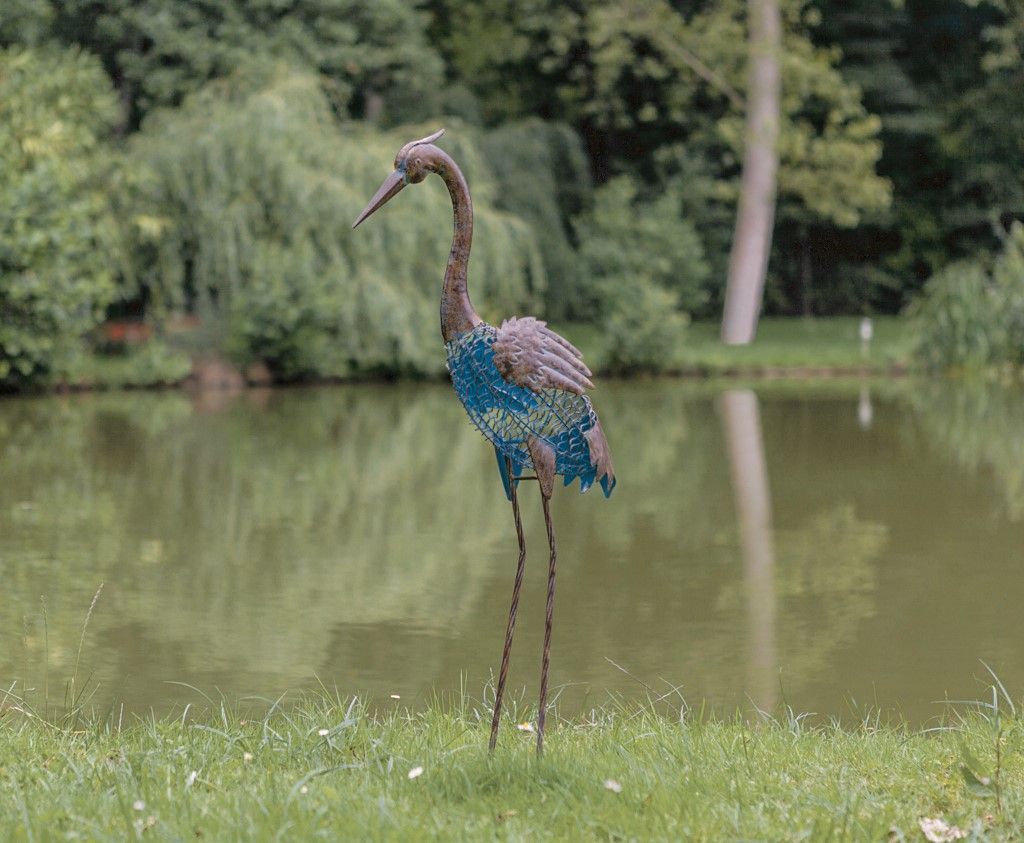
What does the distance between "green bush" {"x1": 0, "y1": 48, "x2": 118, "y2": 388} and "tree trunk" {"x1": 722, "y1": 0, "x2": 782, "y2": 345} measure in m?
9.38

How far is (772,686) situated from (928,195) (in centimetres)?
2484

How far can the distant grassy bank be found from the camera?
3.27 meters

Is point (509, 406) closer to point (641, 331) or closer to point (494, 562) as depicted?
point (494, 562)

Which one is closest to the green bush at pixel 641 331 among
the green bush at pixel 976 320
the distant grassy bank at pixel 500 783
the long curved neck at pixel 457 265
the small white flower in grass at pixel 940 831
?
the green bush at pixel 976 320

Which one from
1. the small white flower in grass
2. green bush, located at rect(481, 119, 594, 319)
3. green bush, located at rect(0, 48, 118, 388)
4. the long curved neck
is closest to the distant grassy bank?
the small white flower in grass

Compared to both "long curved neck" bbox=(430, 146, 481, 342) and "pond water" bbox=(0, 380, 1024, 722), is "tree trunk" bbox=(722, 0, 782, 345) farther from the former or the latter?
"long curved neck" bbox=(430, 146, 481, 342)

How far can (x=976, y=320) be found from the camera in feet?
68.3

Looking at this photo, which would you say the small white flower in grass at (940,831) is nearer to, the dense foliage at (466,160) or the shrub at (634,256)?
the dense foliage at (466,160)

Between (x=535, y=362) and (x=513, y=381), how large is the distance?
0.24 feet

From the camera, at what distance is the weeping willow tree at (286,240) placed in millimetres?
18766

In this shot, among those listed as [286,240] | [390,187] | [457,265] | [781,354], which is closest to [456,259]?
[457,265]

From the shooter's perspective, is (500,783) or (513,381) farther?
(513,381)

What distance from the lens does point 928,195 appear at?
29109mm

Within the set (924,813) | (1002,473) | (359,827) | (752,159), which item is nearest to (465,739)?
(359,827)
